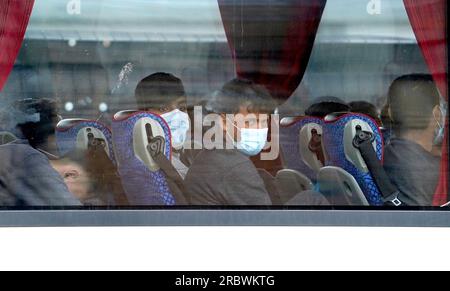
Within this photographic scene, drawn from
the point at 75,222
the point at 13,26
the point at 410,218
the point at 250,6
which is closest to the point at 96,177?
the point at 75,222

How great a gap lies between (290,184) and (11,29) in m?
1.41

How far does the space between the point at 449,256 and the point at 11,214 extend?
1.94 metres

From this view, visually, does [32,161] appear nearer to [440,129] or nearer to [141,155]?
[141,155]

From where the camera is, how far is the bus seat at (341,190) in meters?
3.42

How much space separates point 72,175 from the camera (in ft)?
11.2

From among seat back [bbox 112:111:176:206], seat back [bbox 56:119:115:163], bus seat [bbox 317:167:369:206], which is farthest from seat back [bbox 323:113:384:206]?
seat back [bbox 56:119:115:163]

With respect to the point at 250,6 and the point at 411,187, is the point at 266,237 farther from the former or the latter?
the point at 250,6

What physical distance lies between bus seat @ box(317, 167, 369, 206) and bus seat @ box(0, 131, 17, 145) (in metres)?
1.37

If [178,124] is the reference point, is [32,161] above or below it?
below

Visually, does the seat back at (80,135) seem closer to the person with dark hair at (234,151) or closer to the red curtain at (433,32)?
the person with dark hair at (234,151)

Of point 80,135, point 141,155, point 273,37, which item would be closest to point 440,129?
point 273,37

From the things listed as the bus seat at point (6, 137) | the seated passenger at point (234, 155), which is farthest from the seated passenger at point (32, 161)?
the seated passenger at point (234, 155)

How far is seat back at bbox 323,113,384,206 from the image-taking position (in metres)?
3.41

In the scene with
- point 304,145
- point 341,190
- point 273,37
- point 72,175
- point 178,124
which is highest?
point 273,37
